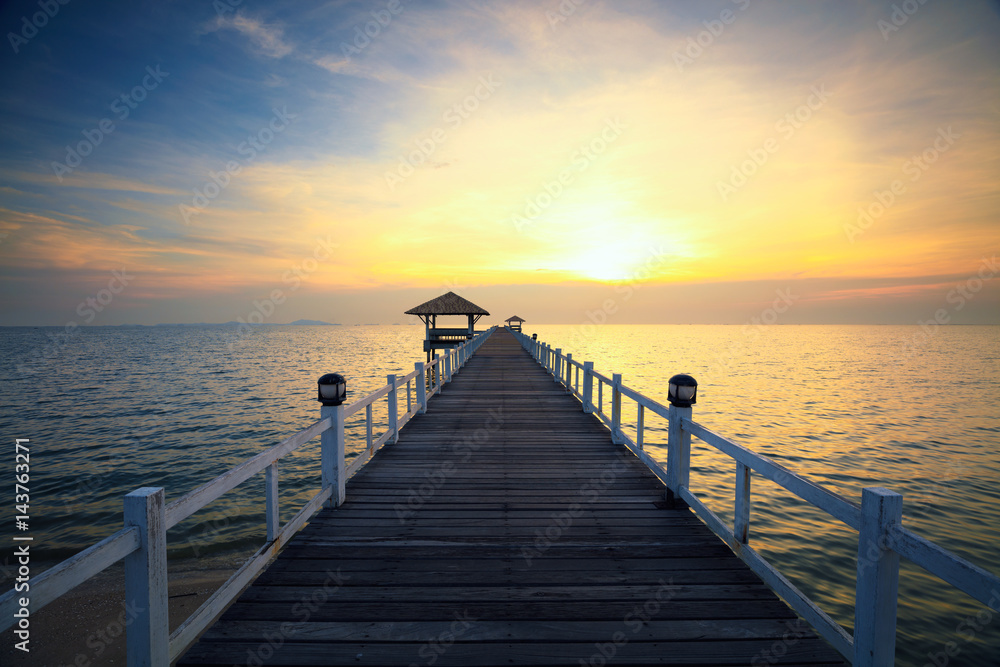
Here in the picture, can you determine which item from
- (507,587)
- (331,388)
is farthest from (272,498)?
(507,587)

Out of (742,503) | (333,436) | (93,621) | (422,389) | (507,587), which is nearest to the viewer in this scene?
(507,587)

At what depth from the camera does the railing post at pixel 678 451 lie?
4.57m

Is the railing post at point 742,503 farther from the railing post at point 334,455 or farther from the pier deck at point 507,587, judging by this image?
the railing post at point 334,455

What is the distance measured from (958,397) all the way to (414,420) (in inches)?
1407

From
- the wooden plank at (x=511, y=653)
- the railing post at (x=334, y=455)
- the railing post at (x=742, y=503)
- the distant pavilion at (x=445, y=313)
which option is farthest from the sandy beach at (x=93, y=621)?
the distant pavilion at (x=445, y=313)

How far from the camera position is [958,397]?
2709 cm

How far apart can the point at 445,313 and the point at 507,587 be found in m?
32.1

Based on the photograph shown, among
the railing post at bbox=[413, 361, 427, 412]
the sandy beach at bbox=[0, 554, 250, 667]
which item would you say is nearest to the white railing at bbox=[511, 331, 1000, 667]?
the railing post at bbox=[413, 361, 427, 412]

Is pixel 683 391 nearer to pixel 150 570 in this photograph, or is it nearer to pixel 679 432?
pixel 679 432

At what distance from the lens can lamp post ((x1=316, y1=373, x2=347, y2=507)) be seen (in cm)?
458

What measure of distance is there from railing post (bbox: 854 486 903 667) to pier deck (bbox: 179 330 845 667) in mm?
618

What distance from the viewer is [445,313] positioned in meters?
34.9

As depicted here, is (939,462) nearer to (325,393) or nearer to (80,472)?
(325,393)

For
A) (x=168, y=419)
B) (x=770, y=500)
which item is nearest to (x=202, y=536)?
(x=770, y=500)
